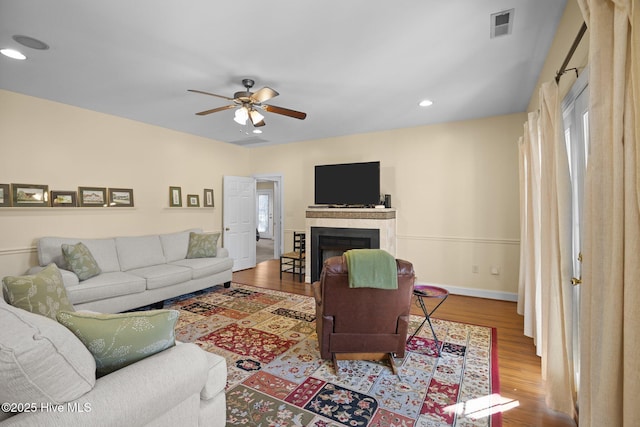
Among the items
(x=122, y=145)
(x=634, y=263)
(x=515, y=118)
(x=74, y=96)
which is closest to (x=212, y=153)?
(x=122, y=145)

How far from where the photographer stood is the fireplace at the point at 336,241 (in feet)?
16.4

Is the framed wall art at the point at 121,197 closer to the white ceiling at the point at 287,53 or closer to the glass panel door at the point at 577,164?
the white ceiling at the point at 287,53

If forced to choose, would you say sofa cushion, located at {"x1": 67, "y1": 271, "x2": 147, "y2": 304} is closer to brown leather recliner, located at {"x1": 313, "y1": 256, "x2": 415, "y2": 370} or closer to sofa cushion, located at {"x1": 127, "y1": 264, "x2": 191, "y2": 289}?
sofa cushion, located at {"x1": 127, "y1": 264, "x2": 191, "y2": 289}

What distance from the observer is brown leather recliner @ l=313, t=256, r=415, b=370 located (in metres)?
2.30

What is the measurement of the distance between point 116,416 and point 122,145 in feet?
15.1

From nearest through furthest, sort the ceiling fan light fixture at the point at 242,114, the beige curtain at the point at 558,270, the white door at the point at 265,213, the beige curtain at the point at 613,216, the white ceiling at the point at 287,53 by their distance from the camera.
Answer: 1. the beige curtain at the point at 613,216
2. the beige curtain at the point at 558,270
3. the white ceiling at the point at 287,53
4. the ceiling fan light fixture at the point at 242,114
5. the white door at the point at 265,213

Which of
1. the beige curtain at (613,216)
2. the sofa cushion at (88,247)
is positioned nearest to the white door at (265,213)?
the sofa cushion at (88,247)

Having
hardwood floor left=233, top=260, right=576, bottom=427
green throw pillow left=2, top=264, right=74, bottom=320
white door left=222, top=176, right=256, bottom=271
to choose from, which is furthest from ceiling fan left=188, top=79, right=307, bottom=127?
white door left=222, top=176, right=256, bottom=271

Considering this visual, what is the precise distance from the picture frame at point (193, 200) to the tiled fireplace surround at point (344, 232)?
7.16 feet

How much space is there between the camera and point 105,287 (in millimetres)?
3418

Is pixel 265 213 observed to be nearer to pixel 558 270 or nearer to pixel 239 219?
pixel 239 219

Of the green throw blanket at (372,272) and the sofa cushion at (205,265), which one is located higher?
the green throw blanket at (372,272)

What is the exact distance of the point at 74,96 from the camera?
12.2ft

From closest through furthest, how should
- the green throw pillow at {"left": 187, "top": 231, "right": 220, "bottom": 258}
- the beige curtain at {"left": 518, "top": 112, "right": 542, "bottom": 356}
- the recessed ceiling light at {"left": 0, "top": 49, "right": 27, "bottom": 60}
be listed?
the recessed ceiling light at {"left": 0, "top": 49, "right": 27, "bottom": 60} → the beige curtain at {"left": 518, "top": 112, "right": 542, "bottom": 356} → the green throw pillow at {"left": 187, "top": 231, "right": 220, "bottom": 258}
